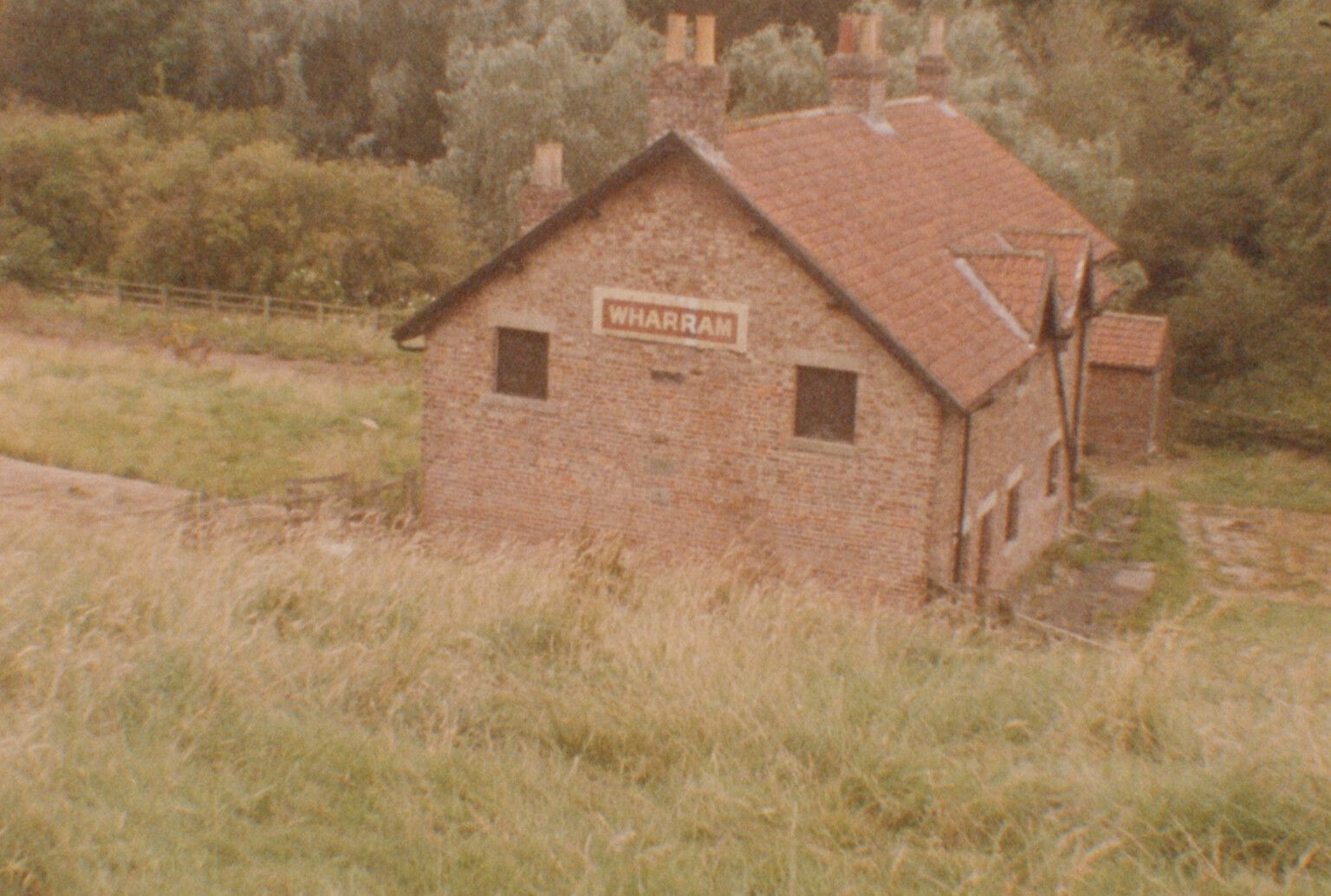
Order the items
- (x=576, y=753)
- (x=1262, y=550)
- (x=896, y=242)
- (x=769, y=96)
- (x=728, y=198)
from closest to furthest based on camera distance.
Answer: (x=576, y=753) < (x=728, y=198) < (x=896, y=242) < (x=1262, y=550) < (x=769, y=96)

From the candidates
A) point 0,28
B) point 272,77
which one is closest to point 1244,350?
point 272,77

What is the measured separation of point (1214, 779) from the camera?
18.5ft

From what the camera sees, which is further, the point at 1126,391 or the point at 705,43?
the point at 1126,391

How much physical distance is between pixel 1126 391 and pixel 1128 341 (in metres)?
1.13

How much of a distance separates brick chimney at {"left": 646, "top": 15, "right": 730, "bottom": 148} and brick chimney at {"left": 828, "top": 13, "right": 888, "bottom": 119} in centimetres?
617

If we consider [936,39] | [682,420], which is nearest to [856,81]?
[936,39]

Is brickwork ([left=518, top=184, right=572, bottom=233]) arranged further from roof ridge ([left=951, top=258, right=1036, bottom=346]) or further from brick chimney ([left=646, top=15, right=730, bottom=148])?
roof ridge ([left=951, top=258, right=1036, bottom=346])

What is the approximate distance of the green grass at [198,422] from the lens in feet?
73.9

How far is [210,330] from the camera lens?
37562 millimetres

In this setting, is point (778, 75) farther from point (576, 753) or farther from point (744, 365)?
point (576, 753)

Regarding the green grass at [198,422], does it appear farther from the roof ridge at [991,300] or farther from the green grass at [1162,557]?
the green grass at [1162,557]

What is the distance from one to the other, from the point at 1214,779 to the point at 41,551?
607cm

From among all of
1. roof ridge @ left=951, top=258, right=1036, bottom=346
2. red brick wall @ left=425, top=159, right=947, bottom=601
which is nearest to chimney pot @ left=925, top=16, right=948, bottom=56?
roof ridge @ left=951, top=258, right=1036, bottom=346

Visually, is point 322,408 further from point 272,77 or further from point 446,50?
point 272,77
